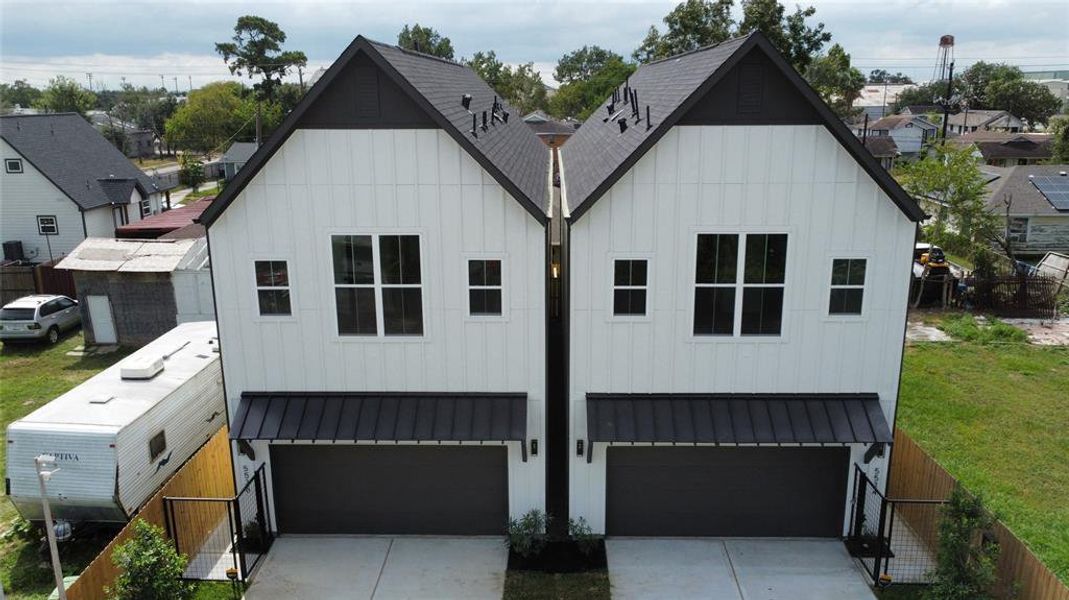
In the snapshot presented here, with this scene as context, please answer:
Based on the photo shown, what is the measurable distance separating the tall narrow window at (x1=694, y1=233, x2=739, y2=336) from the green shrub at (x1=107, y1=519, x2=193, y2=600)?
29.4ft

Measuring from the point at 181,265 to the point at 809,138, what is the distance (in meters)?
18.9

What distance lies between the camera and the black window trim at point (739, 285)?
11.9 m

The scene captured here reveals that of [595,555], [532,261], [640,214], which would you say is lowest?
[595,555]

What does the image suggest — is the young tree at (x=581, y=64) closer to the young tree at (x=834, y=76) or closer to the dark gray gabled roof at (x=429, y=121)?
the young tree at (x=834, y=76)

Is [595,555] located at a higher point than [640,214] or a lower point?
lower

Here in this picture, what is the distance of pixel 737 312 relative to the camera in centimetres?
1217

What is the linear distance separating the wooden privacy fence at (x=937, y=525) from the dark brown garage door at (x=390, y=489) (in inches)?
297

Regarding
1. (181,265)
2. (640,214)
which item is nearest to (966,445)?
(640,214)

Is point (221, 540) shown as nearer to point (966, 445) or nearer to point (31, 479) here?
point (31, 479)

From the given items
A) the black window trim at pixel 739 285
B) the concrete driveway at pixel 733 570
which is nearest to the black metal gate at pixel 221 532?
the concrete driveway at pixel 733 570

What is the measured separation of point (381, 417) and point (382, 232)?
3.20 metres

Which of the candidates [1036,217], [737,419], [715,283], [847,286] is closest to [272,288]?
[715,283]

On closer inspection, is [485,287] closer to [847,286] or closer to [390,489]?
[390,489]

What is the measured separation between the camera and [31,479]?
39.8ft
